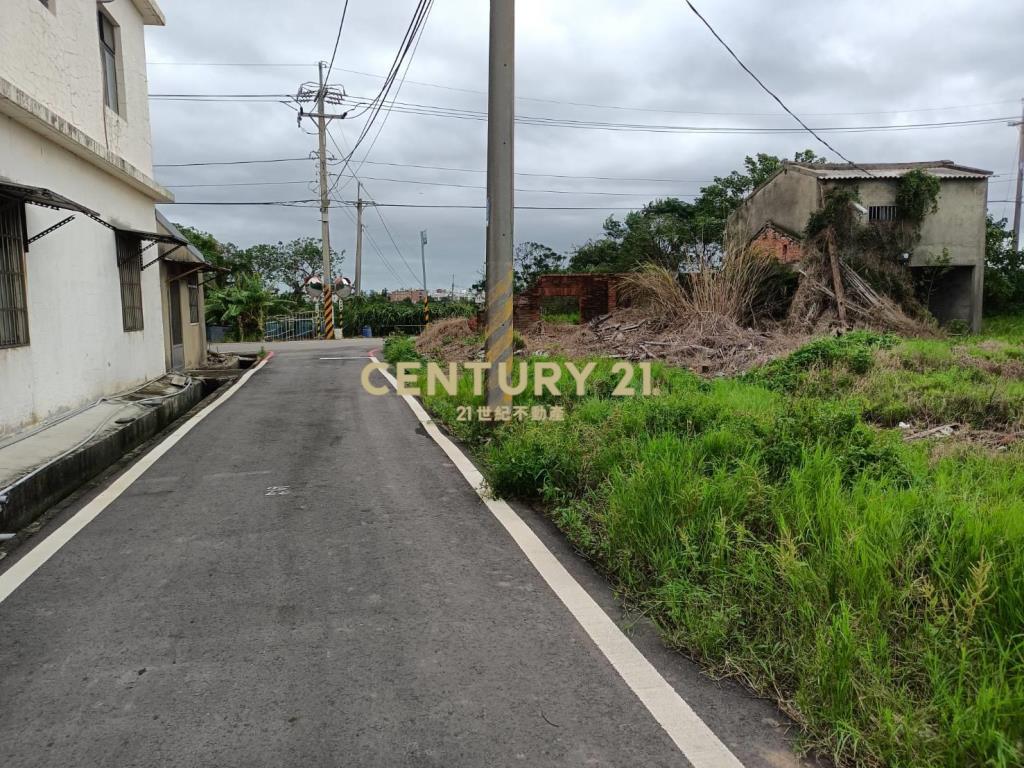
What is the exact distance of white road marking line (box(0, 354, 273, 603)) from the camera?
4.07m

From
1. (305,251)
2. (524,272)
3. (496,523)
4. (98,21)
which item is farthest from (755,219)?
(305,251)

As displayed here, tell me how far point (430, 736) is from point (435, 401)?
788 cm

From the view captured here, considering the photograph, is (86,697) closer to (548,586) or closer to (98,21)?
(548,586)

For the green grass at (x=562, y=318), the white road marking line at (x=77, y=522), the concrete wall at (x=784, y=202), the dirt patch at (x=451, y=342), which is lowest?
the white road marking line at (x=77, y=522)

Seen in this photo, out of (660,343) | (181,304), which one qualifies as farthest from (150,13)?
(660,343)

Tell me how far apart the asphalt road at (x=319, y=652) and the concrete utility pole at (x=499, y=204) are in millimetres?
2568

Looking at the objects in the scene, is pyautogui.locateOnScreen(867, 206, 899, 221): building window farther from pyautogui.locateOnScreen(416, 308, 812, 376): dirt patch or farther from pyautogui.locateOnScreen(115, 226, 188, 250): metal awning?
pyautogui.locateOnScreen(115, 226, 188, 250): metal awning

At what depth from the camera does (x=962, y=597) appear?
115 inches

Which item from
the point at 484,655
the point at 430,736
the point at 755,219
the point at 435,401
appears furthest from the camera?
the point at 755,219

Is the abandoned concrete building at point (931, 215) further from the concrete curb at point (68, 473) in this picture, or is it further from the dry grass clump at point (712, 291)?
the concrete curb at point (68, 473)

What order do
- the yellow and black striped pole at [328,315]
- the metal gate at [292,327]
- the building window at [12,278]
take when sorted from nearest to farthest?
the building window at [12,278] → the yellow and black striped pole at [328,315] → the metal gate at [292,327]

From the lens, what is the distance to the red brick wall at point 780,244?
19902 mm

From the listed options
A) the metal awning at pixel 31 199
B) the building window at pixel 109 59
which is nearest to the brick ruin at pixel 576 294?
the building window at pixel 109 59

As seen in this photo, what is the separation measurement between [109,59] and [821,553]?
12.5m
